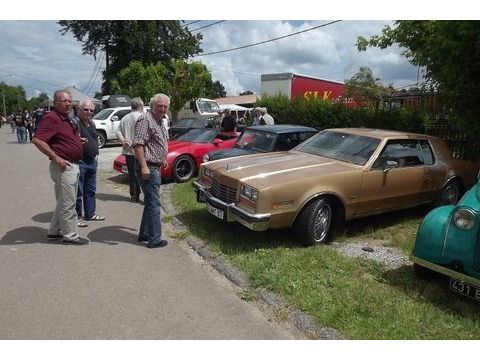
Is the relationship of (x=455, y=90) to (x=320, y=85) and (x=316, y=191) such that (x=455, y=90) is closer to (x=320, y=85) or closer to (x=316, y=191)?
(x=316, y=191)

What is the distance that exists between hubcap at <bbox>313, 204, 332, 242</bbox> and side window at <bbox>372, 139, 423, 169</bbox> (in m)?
1.01

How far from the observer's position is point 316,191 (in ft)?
16.9

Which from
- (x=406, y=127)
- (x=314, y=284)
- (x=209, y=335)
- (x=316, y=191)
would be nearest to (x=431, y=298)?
(x=314, y=284)

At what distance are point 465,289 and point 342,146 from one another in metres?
2.98

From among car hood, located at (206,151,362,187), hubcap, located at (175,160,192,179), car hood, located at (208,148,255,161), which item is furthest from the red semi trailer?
car hood, located at (206,151,362,187)

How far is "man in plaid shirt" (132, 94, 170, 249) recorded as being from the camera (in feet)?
16.0

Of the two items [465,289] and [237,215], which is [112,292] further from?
[465,289]

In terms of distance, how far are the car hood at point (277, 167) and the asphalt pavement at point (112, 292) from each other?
1177mm

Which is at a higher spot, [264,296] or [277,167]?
[277,167]

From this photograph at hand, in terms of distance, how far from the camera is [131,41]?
34094 millimetres

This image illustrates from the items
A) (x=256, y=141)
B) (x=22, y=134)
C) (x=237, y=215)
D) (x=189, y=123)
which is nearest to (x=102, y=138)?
(x=189, y=123)

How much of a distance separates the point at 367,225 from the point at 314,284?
2.52 meters

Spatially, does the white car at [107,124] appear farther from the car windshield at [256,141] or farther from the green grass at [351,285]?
the green grass at [351,285]

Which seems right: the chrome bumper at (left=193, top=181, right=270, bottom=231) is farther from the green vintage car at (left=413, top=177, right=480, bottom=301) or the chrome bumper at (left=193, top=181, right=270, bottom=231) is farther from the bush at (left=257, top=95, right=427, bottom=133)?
the bush at (left=257, top=95, right=427, bottom=133)
